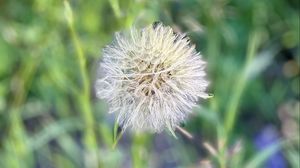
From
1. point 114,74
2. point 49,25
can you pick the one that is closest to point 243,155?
point 49,25

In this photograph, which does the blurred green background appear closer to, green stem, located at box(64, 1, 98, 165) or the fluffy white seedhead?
green stem, located at box(64, 1, 98, 165)

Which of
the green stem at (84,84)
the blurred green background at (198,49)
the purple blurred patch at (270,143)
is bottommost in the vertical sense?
the green stem at (84,84)

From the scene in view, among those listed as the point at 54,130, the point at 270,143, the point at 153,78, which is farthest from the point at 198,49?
the point at 153,78

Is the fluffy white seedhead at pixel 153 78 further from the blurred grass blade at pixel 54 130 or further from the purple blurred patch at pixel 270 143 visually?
the purple blurred patch at pixel 270 143

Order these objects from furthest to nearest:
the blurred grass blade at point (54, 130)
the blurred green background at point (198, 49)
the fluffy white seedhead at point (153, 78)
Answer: the blurred green background at point (198, 49) → the blurred grass blade at point (54, 130) → the fluffy white seedhead at point (153, 78)

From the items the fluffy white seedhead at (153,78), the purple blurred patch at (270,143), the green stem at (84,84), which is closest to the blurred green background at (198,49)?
the purple blurred patch at (270,143)

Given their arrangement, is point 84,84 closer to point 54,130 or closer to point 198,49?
point 54,130

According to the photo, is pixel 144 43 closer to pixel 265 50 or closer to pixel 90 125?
pixel 90 125
